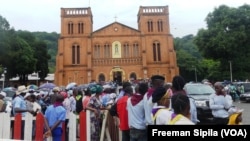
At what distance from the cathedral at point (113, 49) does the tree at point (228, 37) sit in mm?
13065

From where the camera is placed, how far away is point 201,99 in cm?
1072

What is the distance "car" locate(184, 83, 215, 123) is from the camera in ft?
33.4

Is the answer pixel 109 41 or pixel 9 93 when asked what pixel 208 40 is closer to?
pixel 109 41

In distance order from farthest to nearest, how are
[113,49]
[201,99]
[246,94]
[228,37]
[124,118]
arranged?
[113,49] → [228,37] → [246,94] → [201,99] → [124,118]

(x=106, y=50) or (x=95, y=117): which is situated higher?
(x=106, y=50)

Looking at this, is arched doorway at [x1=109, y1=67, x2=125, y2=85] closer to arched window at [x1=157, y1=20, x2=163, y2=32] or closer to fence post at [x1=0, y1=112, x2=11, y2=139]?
arched window at [x1=157, y1=20, x2=163, y2=32]

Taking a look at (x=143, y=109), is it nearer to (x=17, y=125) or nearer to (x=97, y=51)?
(x=17, y=125)

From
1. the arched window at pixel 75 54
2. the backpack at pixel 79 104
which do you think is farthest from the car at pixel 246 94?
the arched window at pixel 75 54

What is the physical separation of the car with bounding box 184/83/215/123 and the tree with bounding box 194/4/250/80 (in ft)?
65.5

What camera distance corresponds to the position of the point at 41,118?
6180 mm

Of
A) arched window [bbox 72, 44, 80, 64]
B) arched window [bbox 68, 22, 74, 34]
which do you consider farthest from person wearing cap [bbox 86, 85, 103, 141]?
arched window [bbox 68, 22, 74, 34]

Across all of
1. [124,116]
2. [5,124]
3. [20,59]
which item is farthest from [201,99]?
[20,59]

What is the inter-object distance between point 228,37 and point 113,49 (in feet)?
66.4

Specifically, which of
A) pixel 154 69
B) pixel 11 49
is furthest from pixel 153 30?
pixel 11 49
